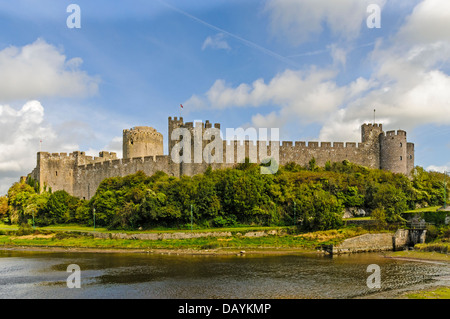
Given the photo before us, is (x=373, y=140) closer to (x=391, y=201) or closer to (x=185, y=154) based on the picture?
(x=391, y=201)

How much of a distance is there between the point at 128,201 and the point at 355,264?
74.4 ft

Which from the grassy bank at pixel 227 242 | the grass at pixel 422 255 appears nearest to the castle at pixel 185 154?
the grassy bank at pixel 227 242

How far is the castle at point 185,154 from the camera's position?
41.2 m

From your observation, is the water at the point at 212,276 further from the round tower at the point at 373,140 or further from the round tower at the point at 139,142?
the round tower at the point at 139,142

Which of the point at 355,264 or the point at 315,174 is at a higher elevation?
the point at 315,174

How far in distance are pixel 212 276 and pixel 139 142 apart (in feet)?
101

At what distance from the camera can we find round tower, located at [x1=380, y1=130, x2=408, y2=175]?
43344 millimetres

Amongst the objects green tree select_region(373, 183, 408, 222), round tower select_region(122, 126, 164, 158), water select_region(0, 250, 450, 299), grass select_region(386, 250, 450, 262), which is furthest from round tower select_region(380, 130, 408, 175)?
round tower select_region(122, 126, 164, 158)

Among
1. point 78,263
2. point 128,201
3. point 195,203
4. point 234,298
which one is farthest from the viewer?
point 128,201

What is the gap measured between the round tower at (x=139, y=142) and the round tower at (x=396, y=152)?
85.3ft

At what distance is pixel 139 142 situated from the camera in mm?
48750

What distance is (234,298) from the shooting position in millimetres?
16344
